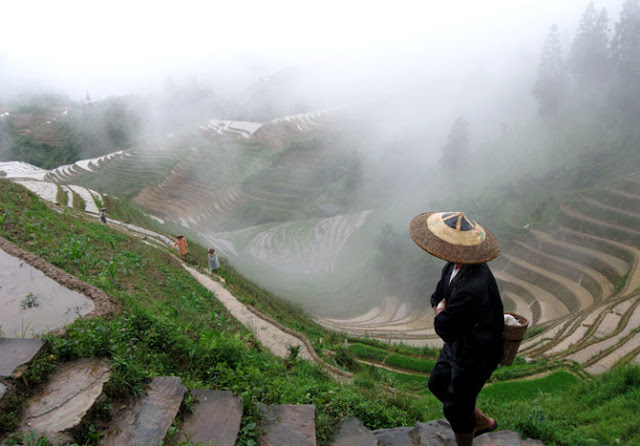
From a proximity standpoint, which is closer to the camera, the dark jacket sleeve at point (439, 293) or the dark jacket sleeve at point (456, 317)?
the dark jacket sleeve at point (456, 317)

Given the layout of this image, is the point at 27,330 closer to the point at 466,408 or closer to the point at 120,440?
the point at 120,440

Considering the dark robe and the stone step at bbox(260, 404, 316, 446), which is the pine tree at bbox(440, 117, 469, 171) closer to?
the dark robe

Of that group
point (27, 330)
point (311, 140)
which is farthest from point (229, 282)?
point (311, 140)

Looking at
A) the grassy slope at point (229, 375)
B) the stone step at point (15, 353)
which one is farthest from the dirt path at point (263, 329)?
the stone step at point (15, 353)

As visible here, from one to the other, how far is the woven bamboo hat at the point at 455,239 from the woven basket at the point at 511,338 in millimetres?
474

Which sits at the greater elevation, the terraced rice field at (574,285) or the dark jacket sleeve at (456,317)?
the dark jacket sleeve at (456,317)

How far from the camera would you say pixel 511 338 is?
7.66 feet

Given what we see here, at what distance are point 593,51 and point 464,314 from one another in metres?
38.1

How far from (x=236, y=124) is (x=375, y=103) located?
2123 centimetres

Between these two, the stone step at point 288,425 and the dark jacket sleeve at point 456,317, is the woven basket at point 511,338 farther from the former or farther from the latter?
the stone step at point 288,425

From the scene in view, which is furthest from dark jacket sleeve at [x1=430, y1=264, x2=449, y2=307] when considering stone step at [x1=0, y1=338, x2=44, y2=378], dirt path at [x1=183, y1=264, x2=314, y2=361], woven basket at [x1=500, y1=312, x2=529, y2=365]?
dirt path at [x1=183, y1=264, x2=314, y2=361]

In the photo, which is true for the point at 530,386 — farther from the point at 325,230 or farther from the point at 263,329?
the point at 325,230

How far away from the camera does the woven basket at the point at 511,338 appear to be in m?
2.31

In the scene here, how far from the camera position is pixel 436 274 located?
19984mm
